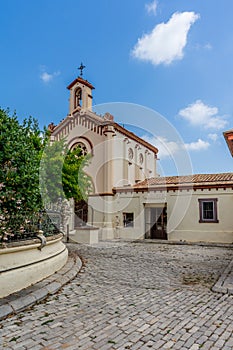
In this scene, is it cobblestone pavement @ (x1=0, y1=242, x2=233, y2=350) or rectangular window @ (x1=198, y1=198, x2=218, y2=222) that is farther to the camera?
rectangular window @ (x1=198, y1=198, x2=218, y2=222)

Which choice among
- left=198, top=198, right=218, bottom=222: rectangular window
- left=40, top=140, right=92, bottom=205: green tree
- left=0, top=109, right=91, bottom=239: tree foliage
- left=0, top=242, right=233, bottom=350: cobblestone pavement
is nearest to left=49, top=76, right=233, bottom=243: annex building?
left=198, top=198, right=218, bottom=222: rectangular window

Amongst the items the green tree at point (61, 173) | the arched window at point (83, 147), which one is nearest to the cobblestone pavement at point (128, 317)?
the green tree at point (61, 173)

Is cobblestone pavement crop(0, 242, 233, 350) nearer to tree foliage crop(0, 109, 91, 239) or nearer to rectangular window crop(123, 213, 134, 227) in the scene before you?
tree foliage crop(0, 109, 91, 239)

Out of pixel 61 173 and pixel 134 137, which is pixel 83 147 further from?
pixel 61 173

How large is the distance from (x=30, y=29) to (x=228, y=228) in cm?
1362

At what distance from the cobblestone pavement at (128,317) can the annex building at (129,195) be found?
8459mm

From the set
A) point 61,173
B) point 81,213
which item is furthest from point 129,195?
point 61,173

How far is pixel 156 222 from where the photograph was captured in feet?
55.8

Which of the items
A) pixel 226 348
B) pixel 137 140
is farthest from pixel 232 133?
pixel 137 140

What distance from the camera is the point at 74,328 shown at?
3684 millimetres

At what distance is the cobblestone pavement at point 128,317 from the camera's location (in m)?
3.30

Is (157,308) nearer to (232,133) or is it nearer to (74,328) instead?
(74,328)

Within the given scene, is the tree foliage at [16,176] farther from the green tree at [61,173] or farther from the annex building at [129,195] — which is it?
the annex building at [129,195]

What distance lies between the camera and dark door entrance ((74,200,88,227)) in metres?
18.4
